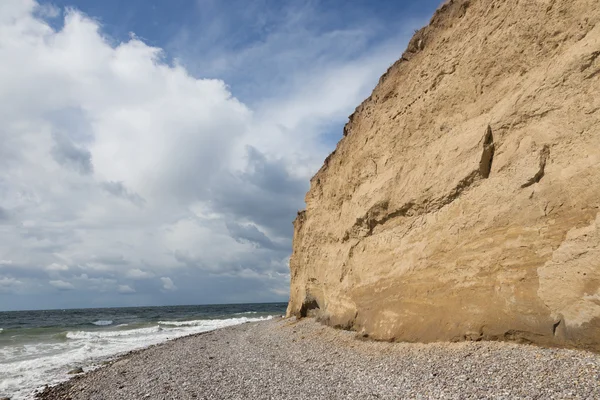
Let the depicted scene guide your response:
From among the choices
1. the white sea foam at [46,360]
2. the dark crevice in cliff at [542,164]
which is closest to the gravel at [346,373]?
the white sea foam at [46,360]

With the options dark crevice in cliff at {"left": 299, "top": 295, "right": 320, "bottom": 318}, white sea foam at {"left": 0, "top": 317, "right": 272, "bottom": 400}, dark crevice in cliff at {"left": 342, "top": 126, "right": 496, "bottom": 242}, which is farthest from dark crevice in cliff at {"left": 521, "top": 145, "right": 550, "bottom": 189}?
white sea foam at {"left": 0, "top": 317, "right": 272, "bottom": 400}

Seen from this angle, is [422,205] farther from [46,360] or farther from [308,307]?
[46,360]

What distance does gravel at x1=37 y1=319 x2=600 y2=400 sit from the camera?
5969 mm

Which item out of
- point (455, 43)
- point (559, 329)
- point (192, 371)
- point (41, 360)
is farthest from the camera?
point (41, 360)

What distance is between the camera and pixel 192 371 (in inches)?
437

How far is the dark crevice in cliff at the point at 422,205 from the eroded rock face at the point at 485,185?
0.11 feet

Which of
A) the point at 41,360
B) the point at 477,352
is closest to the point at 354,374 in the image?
the point at 477,352

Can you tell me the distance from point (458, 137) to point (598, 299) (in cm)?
470

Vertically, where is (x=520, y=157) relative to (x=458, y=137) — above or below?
below

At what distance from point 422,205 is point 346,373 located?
458 centimetres

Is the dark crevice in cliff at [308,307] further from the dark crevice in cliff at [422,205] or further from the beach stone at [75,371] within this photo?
the beach stone at [75,371]

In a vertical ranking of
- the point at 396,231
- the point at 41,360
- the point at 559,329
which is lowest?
the point at 41,360

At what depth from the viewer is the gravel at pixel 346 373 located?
235 inches

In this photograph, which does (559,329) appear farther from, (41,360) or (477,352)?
(41,360)
